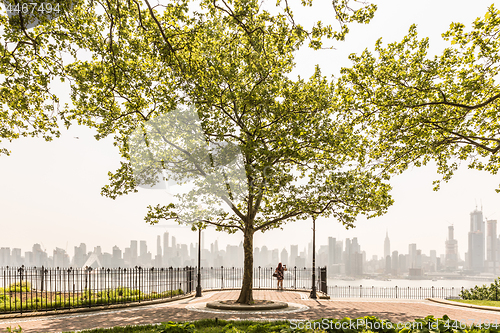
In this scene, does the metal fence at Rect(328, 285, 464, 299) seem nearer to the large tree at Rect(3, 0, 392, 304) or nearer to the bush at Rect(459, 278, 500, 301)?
the bush at Rect(459, 278, 500, 301)

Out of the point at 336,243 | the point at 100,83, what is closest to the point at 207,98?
the point at 100,83

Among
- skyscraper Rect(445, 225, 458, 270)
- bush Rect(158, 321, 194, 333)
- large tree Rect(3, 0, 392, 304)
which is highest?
large tree Rect(3, 0, 392, 304)

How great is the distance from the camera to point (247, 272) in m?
15.5

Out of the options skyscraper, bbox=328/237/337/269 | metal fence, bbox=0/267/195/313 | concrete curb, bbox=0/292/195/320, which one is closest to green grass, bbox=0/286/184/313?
metal fence, bbox=0/267/195/313

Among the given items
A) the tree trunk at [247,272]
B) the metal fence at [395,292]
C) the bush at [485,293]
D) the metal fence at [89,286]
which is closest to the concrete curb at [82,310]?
the metal fence at [89,286]

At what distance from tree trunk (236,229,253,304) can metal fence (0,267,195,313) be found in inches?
179

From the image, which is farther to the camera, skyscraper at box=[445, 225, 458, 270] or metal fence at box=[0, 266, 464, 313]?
skyscraper at box=[445, 225, 458, 270]

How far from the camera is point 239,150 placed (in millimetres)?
15758

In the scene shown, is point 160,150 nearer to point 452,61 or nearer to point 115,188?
point 115,188

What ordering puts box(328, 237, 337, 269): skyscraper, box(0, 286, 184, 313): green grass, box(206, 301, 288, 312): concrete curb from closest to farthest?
box(0, 286, 184, 313): green grass
box(206, 301, 288, 312): concrete curb
box(328, 237, 337, 269): skyscraper

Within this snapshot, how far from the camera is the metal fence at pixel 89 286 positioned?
13.7m

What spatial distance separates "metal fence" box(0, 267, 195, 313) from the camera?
13.7 meters

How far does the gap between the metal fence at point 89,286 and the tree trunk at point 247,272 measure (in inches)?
179

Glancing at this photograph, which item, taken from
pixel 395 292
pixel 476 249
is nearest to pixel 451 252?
pixel 476 249
